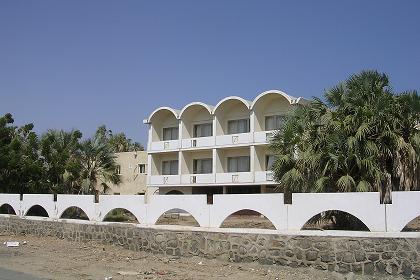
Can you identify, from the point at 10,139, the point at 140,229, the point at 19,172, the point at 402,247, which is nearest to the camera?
the point at 402,247

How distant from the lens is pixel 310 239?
41.7 feet

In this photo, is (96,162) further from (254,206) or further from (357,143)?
(357,143)

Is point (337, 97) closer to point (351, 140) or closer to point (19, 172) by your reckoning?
point (351, 140)

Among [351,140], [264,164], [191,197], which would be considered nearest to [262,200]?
[191,197]

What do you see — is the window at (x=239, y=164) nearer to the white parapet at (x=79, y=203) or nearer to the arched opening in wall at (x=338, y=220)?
the white parapet at (x=79, y=203)

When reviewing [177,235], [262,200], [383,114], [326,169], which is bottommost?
[177,235]

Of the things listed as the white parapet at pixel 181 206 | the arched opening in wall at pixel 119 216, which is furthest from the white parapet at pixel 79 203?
the white parapet at pixel 181 206

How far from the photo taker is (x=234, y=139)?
111 feet

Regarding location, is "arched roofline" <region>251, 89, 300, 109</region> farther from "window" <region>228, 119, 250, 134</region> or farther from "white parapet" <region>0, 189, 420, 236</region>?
"white parapet" <region>0, 189, 420, 236</region>

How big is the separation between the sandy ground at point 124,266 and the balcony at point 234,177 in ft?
53.6

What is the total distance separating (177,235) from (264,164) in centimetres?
1844

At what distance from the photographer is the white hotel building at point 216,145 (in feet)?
107

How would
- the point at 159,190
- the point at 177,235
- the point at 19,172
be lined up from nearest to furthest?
the point at 177,235
the point at 19,172
the point at 159,190

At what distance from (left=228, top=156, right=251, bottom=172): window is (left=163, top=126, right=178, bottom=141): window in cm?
574
